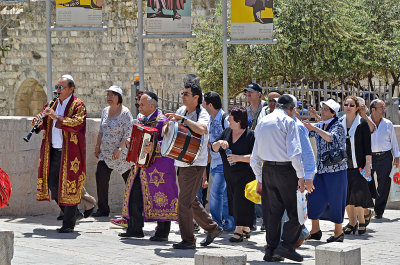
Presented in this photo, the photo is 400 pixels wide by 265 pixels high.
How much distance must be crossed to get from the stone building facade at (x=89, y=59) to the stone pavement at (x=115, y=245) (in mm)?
15236

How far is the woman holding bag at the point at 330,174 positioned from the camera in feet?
30.8

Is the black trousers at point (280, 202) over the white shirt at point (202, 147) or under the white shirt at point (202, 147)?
under

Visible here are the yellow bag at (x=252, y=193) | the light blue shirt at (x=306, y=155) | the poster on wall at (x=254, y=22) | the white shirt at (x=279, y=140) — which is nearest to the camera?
the white shirt at (x=279, y=140)

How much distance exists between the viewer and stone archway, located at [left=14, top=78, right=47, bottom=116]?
30.0 m

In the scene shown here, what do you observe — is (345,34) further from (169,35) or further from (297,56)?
(169,35)

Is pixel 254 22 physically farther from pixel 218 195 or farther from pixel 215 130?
pixel 218 195

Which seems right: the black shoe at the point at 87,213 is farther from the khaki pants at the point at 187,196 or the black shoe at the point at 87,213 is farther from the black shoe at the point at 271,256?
the black shoe at the point at 271,256

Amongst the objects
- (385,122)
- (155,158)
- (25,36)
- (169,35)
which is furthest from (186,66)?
(155,158)

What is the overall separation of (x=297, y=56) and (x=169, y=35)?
10.1 metres

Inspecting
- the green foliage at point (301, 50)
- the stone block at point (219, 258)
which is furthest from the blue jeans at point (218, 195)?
the green foliage at point (301, 50)

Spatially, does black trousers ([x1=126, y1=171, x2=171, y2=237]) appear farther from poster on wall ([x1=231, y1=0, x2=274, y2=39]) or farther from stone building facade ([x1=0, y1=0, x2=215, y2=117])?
stone building facade ([x1=0, y1=0, x2=215, y2=117])

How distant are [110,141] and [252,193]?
8.11ft

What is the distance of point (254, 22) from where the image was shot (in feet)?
42.2

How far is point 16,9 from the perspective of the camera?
28969 millimetres
